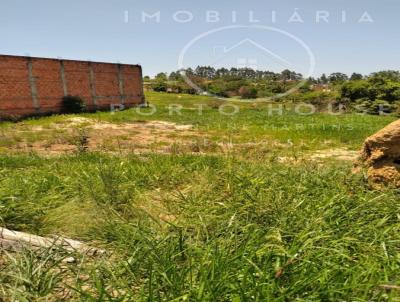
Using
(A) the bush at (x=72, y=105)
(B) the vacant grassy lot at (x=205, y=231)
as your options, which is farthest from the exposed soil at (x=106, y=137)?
(A) the bush at (x=72, y=105)

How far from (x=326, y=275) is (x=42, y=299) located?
1.72 m

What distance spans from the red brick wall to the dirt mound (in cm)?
2141

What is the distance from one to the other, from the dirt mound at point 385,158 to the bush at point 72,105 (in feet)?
77.6

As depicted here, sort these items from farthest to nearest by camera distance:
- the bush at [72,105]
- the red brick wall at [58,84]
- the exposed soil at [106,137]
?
the bush at [72,105]
the red brick wall at [58,84]
the exposed soil at [106,137]

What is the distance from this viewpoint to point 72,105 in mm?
25734

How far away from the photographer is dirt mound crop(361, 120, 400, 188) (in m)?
4.52

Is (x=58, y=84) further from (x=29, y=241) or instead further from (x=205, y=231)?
(x=205, y=231)

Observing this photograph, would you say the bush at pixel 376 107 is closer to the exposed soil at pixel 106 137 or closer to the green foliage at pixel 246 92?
the green foliage at pixel 246 92

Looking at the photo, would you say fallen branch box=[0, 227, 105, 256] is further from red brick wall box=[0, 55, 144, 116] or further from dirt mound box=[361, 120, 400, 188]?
red brick wall box=[0, 55, 144, 116]

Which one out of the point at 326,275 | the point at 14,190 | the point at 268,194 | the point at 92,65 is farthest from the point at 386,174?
the point at 92,65

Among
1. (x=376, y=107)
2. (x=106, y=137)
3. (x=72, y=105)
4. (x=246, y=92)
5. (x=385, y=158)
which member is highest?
(x=385, y=158)

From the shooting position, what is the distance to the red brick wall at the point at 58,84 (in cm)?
2203

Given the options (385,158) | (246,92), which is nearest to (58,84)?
(246,92)

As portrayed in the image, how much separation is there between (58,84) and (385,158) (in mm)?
24403
